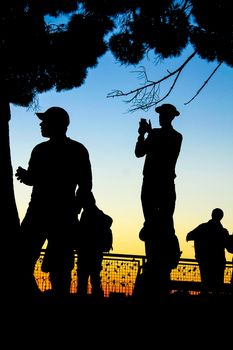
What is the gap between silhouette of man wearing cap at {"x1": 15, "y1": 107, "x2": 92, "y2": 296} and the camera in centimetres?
354

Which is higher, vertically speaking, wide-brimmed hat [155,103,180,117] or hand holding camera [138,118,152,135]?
wide-brimmed hat [155,103,180,117]

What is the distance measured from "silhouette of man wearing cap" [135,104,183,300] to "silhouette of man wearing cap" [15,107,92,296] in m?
0.97

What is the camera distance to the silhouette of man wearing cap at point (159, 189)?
4.41 meters

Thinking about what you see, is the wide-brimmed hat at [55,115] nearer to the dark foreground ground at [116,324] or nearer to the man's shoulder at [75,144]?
the man's shoulder at [75,144]

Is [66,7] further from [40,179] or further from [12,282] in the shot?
[12,282]

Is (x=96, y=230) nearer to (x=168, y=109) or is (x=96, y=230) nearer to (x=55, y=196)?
(x=55, y=196)

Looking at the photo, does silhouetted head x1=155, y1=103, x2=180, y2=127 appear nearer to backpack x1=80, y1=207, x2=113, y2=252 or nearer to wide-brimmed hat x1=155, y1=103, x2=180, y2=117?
wide-brimmed hat x1=155, y1=103, x2=180, y2=117

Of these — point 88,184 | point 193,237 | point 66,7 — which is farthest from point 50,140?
point 66,7

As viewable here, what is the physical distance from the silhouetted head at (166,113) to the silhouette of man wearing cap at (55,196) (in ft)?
4.23

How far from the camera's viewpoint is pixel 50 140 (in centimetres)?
367

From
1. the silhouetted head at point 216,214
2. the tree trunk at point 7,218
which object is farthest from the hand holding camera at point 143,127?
the silhouetted head at point 216,214

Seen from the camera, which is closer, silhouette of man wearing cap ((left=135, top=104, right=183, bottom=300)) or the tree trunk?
the tree trunk

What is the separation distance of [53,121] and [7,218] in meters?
1.30

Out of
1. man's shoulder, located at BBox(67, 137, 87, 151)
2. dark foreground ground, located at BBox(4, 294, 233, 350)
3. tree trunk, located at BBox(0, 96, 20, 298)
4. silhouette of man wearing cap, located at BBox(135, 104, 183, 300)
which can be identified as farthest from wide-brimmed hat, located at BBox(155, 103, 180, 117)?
dark foreground ground, located at BBox(4, 294, 233, 350)
